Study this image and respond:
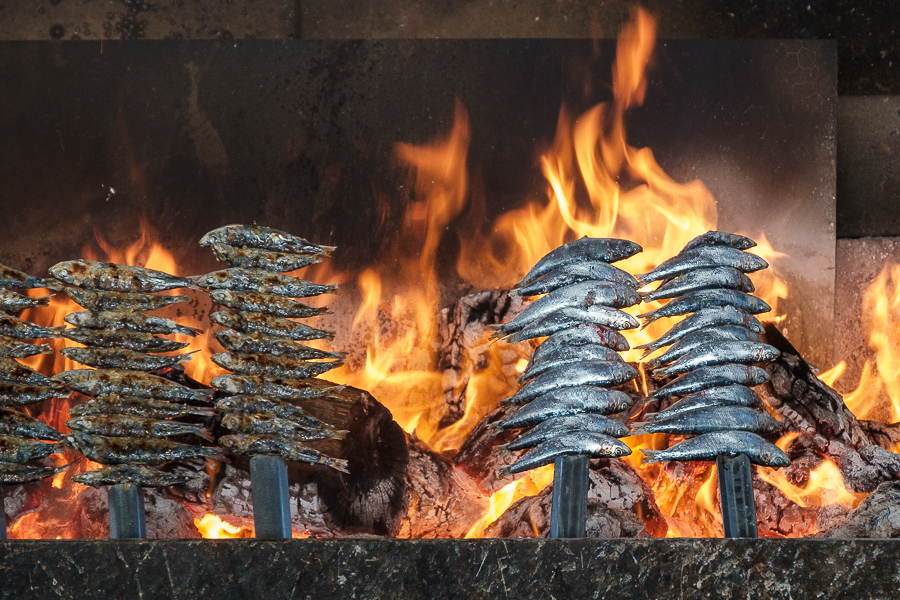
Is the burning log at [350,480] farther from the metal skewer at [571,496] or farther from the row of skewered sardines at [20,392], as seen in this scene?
the metal skewer at [571,496]

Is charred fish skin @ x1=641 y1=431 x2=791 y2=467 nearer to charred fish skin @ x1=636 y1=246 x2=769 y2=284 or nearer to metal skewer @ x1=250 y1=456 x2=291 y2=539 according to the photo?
charred fish skin @ x1=636 y1=246 x2=769 y2=284

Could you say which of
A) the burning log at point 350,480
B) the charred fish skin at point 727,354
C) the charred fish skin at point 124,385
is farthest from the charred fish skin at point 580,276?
the burning log at point 350,480

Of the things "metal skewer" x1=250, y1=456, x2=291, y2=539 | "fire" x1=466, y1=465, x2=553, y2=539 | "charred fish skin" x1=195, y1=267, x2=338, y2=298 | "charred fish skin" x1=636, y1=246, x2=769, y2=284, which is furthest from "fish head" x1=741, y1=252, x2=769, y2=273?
"fire" x1=466, y1=465, x2=553, y2=539

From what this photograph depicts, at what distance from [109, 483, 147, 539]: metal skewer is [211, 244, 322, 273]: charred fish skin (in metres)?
0.59

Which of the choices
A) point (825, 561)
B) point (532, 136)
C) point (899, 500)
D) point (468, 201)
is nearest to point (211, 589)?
point (825, 561)

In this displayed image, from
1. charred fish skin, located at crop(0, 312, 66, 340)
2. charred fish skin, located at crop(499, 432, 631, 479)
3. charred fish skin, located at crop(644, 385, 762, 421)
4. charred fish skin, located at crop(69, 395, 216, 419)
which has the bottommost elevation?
charred fish skin, located at crop(499, 432, 631, 479)

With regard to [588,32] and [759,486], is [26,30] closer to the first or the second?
[588,32]

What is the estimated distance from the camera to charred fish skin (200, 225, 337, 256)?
209 centimetres

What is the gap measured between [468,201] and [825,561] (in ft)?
8.12

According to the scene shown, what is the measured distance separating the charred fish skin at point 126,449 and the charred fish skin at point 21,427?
0.51 feet

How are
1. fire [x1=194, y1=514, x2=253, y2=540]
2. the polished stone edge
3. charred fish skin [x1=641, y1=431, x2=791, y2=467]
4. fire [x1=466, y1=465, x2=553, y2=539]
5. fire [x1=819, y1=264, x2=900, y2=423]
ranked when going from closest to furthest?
the polished stone edge
charred fish skin [x1=641, y1=431, x2=791, y2=467]
fire [x1=194, y1=514, x2=253, y2=540]
fire [x1=466, y1=465, x2=553, y2=539]
fire [x1=819, y1=264, x2=900, y2=423]

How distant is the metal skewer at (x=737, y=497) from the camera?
1955 mm

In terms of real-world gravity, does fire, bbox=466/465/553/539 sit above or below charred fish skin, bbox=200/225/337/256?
below

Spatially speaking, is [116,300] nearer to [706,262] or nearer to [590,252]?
[590,252]
